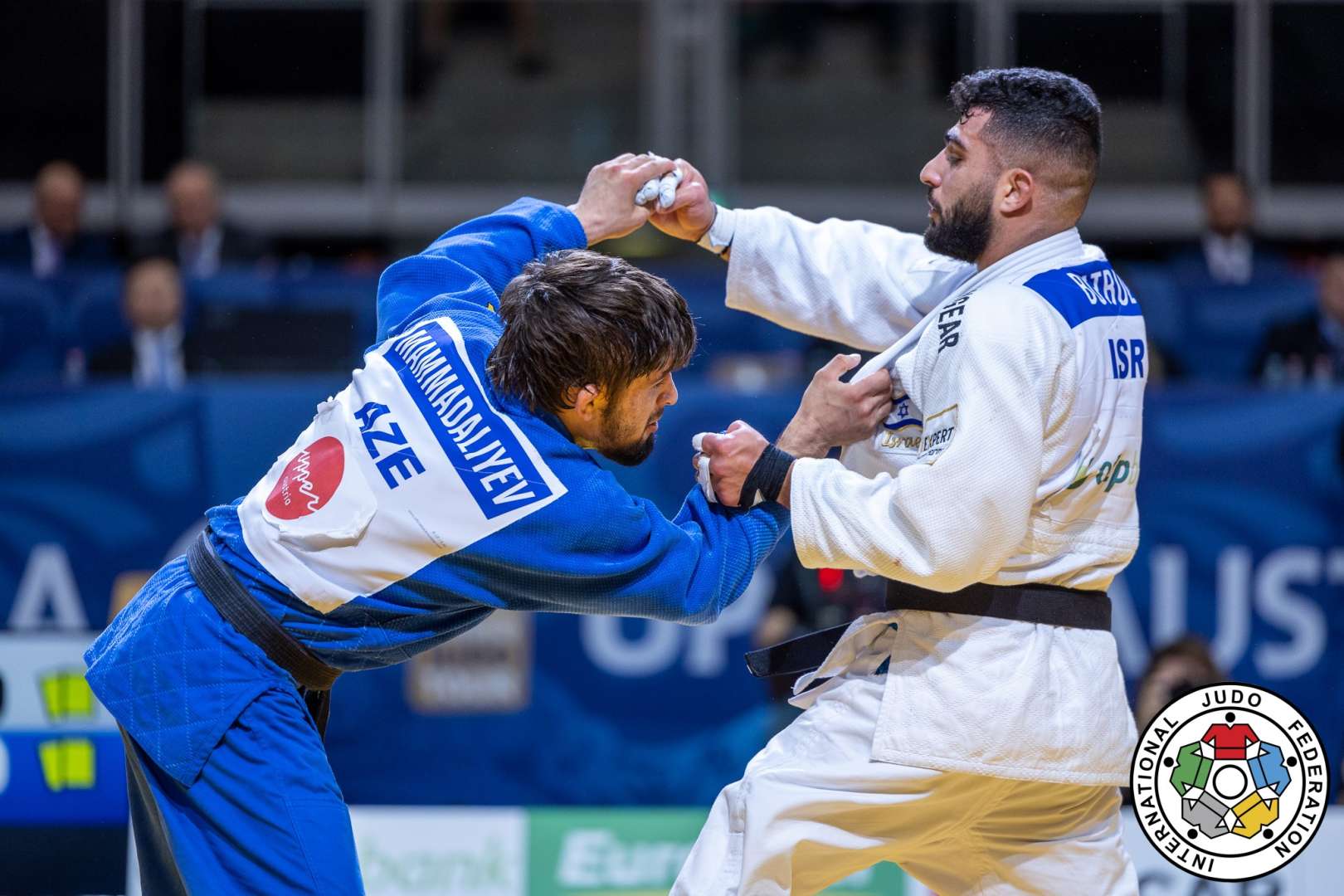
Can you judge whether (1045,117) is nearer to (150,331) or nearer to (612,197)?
(612,197)

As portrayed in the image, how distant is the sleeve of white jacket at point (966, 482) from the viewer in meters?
2.56

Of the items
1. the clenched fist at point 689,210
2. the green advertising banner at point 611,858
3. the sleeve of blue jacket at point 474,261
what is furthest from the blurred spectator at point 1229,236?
the sleeve of blue jacket at point 474,261

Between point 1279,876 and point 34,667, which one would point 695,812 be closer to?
point 1279,876

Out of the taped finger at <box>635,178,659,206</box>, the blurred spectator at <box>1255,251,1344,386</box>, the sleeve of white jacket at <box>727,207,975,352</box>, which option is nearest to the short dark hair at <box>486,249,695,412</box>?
the taped finger at <box>635,178,659,206</box>

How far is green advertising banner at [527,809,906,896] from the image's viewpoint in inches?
178

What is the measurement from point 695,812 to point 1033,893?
1.98 meters

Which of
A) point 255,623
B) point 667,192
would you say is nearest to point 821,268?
point 667,192

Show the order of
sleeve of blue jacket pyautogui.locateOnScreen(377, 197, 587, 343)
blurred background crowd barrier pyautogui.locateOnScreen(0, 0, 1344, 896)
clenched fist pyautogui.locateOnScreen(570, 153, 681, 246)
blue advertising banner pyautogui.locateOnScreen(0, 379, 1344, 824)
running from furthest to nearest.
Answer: blue advertising banner pyautogui.locateOnScreen(0, 379, 1344, 824)
blurred background crowd barrier pyautogui.locateOnScreen(0, 0, 1344, 896)
clenched fist pyautogui.locateOnScreen(570, 153, 681, 246)
sleeve of blue jacket pyautogui.locateOnScreen(377, 197, 587, 343)

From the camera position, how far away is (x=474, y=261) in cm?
304

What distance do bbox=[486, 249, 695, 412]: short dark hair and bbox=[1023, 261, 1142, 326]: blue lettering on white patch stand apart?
2.09ft

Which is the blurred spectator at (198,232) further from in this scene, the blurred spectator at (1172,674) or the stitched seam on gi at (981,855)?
the stitched seam on gi at (981,855)

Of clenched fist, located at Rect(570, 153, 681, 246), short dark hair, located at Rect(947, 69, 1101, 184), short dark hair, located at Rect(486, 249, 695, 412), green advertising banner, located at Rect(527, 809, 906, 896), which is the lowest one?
green advertising banner, located at Rect(527, 809, 906, 896)

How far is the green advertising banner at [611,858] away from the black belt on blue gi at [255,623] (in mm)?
1928

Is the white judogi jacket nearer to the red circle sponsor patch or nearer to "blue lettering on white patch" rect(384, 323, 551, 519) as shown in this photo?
"blue lettering on white patch" rect(384, 323, 551, 519)
